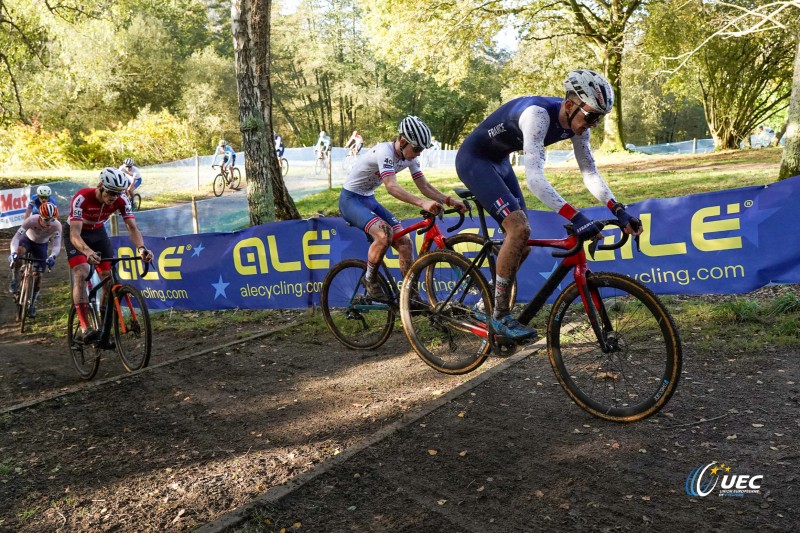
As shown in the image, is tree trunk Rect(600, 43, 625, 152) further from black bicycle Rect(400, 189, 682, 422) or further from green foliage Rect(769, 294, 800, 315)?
black bicycle Rect(400, 189, 682, 422)

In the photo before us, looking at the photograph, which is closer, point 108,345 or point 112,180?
point 112,180

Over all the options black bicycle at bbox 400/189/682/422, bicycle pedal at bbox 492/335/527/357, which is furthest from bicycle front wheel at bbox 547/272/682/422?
bicycle pedal at bbox 492/335/527/357

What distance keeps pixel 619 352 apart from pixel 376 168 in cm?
300

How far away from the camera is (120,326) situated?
23.0 feet

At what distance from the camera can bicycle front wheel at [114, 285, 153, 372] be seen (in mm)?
6621

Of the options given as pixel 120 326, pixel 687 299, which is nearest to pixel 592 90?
pixel 687 299

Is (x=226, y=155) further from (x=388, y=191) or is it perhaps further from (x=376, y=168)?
(x=388, y=191)

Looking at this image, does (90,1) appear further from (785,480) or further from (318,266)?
(785,480)

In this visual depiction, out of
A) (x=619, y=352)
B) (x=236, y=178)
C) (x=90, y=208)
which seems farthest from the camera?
(x=236, y=178)

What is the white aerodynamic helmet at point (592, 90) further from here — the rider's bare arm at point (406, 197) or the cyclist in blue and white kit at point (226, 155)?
the cyclist in blue and white kit at point (226, 155)

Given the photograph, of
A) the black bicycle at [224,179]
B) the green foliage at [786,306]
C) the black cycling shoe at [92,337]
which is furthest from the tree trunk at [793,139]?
the black bicycle at [224,179]

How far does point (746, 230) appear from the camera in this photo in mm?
6285

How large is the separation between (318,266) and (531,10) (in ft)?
77.0

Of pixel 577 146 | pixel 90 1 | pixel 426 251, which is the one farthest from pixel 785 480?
pixel 90 1
